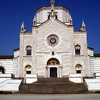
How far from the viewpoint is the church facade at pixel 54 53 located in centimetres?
4578

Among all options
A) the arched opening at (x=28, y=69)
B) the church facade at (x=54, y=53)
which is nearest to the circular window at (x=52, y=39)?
the church facade at (x=54, y=53)

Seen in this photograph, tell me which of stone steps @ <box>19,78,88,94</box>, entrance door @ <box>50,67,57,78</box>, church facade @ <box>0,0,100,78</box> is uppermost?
church facade @ <box>0,0,100,78</box>

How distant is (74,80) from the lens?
134ft

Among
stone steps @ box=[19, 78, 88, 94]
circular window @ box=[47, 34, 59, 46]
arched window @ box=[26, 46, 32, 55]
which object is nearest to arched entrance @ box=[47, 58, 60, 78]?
circular window @ box=[47, 34, 59, 46]

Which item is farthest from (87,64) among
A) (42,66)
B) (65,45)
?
(42,66)

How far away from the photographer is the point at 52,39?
47.5m

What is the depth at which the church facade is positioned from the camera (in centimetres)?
4578

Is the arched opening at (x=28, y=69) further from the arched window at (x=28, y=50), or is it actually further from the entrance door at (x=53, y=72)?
the entrance door at (x=53, y=72)

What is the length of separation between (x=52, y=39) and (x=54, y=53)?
3070 mm

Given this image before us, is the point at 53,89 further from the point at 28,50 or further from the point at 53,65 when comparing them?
the point at 28,50

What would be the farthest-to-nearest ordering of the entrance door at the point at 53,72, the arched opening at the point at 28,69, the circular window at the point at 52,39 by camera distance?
1. the circular window at the point at 52,39
2. the entrance door at the point at 53,72
3. the arched opening at the point at 28,69

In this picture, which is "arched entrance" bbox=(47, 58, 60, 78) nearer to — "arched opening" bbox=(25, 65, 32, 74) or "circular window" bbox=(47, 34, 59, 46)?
"circular window" bbox=(47, 34, 59, 46)

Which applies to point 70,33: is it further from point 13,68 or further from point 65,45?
point 13,68

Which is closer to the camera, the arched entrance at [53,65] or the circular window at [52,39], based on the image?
the arched entrance at [53,65]
